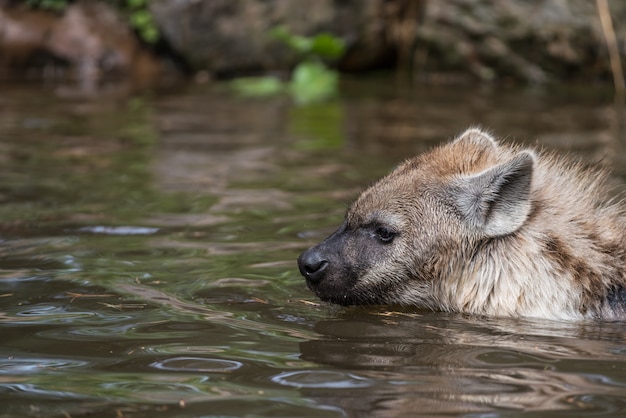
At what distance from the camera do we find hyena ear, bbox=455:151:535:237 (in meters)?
4.68

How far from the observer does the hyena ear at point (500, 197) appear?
184 inches

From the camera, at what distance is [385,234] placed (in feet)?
16.5

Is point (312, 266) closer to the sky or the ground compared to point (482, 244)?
closer to the ground

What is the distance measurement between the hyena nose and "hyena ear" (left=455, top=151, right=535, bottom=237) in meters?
0.74

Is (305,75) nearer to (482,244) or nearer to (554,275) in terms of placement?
(482,244)

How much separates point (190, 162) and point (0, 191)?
1710mm

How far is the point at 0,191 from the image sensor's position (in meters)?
7.04

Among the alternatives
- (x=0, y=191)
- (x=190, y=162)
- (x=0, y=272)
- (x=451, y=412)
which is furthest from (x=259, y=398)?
(x=190, y=162)

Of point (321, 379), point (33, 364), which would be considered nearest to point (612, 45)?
point (321, 379)

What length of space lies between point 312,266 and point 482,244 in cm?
83

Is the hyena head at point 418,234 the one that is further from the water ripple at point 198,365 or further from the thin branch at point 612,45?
the thin branch at point 612,45

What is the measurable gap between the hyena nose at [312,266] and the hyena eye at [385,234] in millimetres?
345

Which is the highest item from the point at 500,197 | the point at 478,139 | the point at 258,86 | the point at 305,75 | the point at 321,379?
the point at 478,139

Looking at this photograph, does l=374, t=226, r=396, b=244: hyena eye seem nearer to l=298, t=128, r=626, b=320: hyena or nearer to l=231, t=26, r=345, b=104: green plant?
l=298, t=128, r=626, b=320: hyena
